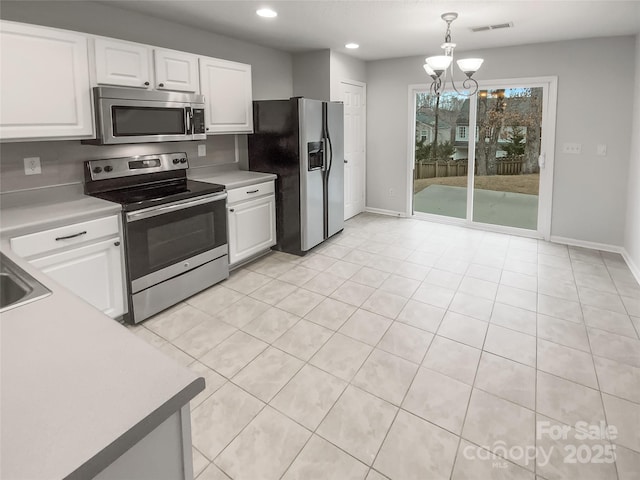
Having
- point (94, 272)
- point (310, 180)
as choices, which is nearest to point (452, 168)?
point (310, 180)

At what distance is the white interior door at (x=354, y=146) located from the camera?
17.9ft

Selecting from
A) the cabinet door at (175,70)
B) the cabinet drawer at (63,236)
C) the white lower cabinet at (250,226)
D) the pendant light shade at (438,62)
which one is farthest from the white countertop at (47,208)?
the pendant light shade at (438,62)

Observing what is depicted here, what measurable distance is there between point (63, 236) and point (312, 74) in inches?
144

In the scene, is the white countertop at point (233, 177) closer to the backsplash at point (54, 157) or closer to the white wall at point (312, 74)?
the backsplash at point (54, 157)

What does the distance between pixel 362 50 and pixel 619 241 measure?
374 centimetres

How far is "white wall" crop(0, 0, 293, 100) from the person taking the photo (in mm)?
2666

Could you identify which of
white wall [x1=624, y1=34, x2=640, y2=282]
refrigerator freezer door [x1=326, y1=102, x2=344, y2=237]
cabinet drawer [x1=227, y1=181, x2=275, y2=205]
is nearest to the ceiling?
white wall [x1=624, y1=34, x2=640, y2=282]

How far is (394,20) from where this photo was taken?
3529 millimetres

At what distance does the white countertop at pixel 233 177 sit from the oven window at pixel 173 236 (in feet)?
1.00

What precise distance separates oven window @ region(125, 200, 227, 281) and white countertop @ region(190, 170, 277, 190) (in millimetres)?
304

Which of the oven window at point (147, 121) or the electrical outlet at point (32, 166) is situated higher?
the oven window at point (147, 121)

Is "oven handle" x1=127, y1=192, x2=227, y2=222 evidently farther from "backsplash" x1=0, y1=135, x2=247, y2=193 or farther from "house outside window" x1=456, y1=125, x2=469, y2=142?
"house outside window" x1=456, y1=125, x2=469, y2=142

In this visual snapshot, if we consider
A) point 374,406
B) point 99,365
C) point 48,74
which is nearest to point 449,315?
point 374,406

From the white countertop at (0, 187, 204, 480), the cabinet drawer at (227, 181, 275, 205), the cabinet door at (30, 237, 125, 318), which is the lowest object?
the cabinet door at (30, 237, 125, 318)
